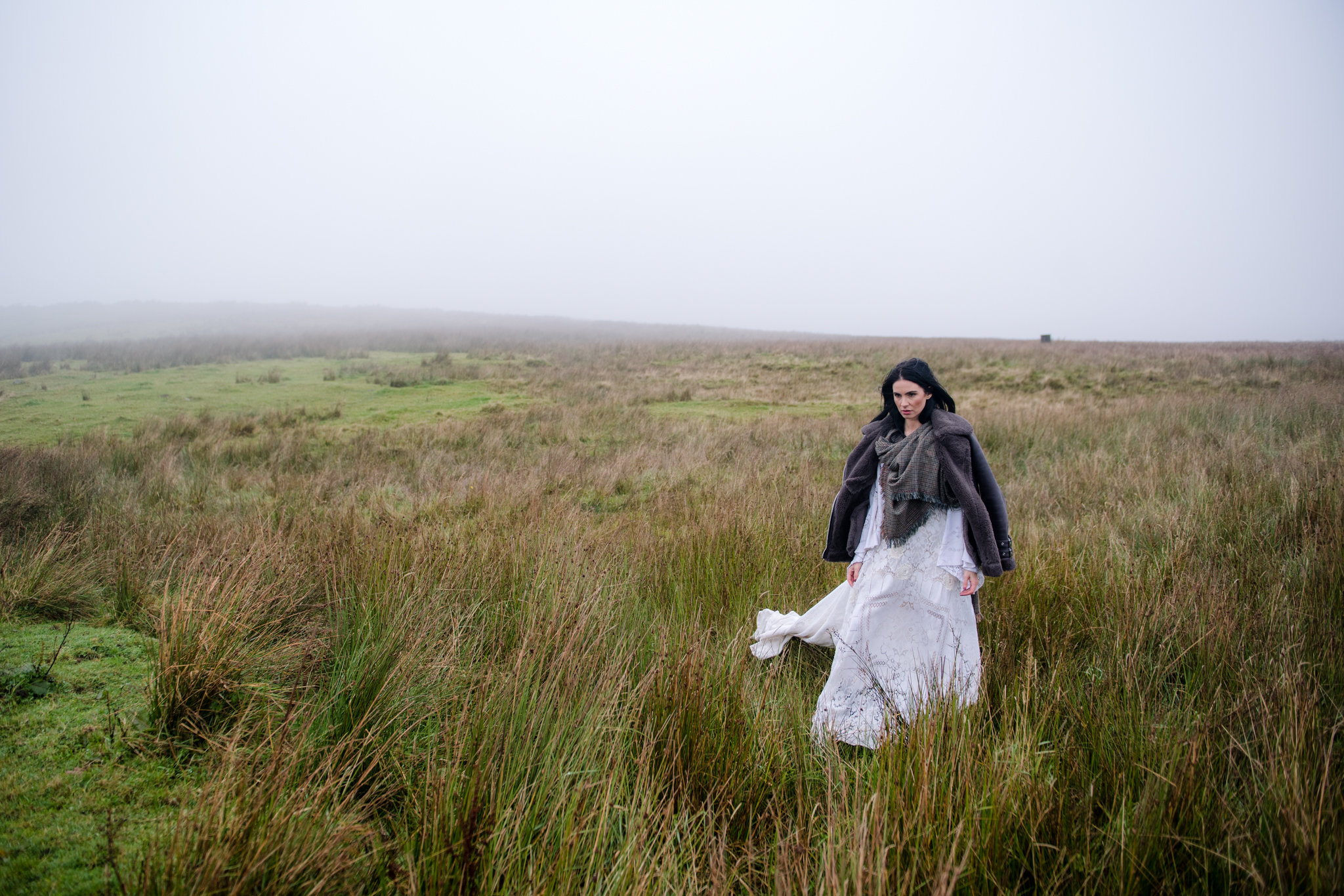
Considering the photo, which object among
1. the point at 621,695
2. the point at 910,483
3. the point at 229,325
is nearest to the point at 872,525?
the point at 910,483

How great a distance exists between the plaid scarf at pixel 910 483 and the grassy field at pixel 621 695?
0.75 meters

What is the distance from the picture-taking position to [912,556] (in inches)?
123

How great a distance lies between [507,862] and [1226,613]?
3.59 meters

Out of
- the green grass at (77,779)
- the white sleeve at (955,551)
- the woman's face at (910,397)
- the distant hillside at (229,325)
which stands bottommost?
the green grass at (77,779)

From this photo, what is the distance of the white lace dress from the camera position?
9.70 feet

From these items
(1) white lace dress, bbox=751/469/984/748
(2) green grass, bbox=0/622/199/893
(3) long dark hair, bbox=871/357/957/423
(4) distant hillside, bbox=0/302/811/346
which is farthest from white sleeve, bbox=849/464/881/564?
(4) distant hillside, bbox=0/302/811/346

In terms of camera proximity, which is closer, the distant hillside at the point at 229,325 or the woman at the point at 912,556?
the woman at the point at 912,556

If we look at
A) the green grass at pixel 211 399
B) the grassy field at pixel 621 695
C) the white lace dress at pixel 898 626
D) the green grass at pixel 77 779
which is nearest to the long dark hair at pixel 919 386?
the white lace dress at pixel 898 626

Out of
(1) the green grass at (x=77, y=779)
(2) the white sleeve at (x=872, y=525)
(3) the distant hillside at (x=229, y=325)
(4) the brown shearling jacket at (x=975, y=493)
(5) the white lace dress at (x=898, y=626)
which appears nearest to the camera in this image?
(1) the green grass at (x=77, y=779)

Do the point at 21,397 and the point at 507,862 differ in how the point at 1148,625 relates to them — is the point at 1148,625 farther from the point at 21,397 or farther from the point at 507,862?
the point at 21,397

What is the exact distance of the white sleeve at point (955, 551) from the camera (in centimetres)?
296

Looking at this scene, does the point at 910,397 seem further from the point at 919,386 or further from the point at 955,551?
the point at 955,551

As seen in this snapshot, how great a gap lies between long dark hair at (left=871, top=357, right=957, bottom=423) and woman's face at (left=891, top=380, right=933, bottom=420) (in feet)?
0.07

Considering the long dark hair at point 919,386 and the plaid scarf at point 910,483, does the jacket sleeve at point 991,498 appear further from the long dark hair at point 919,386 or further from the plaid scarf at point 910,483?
the long dark hair at point 919,386
